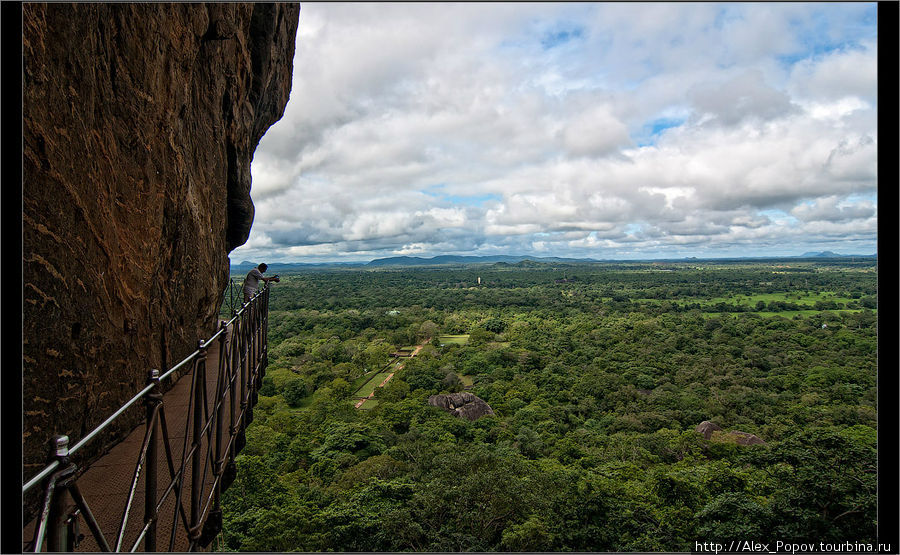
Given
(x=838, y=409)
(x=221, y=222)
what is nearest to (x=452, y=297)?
(x=838, y=409)

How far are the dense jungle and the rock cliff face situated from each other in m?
8.18

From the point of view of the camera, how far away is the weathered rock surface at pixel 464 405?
34.6 metres

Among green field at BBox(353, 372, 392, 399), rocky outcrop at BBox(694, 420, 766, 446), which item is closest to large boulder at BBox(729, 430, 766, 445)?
rocky outcrop at BBox(694, 420, 766, 446)

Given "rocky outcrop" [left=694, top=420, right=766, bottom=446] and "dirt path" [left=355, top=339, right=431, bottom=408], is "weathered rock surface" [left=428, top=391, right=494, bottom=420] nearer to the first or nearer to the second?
"dirt path" [left=355, top=339, right=431, bottom=408]

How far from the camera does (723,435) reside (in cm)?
2678

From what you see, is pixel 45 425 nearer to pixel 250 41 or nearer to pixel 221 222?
pixel 221 222

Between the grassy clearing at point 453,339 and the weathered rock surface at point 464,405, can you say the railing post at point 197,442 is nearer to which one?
the weathered rock surface at point 464,405

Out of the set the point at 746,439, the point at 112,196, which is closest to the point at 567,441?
the point at 746,439

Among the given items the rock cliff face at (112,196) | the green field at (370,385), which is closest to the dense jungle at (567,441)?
the green field at (370,385)

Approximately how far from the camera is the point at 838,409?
93.0ft

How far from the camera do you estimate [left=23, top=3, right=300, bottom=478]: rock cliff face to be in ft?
11.3

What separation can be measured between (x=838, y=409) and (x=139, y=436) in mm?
36711

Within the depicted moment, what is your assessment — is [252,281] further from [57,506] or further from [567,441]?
[567,441]

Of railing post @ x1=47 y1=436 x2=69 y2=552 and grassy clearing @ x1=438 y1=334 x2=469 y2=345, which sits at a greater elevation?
railing post @ x1=47 y1=436 x2=69 y2=552
